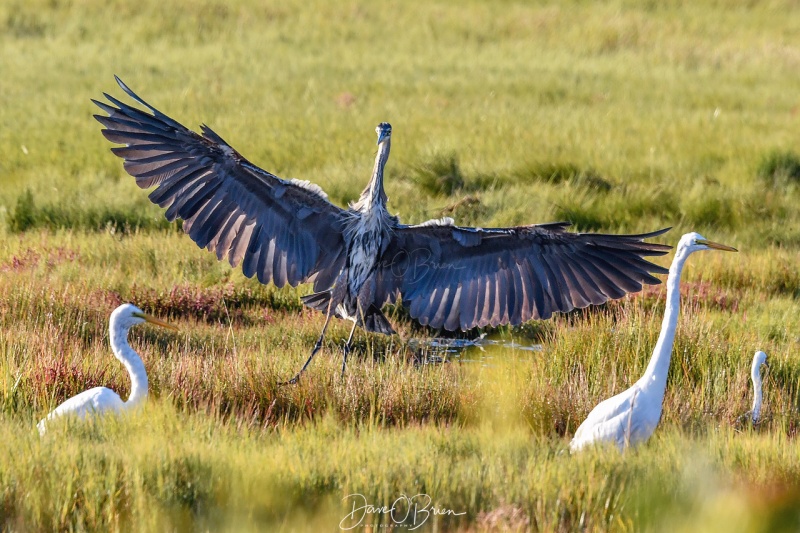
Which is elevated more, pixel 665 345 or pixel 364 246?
pixel 364 246

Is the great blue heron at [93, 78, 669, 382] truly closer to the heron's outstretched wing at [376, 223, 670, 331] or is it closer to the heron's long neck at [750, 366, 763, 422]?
the heron's outstretched wing at [376, 223, 670, 331]

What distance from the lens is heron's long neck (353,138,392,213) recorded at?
695cm

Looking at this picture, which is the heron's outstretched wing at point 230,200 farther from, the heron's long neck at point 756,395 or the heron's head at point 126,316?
the heron's long neck at point 756,395

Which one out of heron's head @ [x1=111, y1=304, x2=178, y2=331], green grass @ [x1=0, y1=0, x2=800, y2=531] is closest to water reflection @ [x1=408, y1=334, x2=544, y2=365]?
green grass @ [x1=0, y1=0, x2=800, y2=531]

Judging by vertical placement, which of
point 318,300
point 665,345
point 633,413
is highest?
point 665,345

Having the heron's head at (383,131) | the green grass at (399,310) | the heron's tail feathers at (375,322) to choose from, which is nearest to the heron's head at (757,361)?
the green grass at (399,310)

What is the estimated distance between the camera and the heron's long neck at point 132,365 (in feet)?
18.6

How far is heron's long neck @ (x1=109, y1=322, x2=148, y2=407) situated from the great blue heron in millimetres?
1044

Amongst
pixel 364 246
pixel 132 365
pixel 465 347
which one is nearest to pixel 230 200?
pixel 364 246

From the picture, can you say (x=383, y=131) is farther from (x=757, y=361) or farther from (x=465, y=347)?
(x=757, y=361)

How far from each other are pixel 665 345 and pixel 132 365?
9.25ft

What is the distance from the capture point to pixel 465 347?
8625 mm

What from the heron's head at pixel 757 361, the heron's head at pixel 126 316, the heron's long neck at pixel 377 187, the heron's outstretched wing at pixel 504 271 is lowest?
the heron's head at pixel 126 316

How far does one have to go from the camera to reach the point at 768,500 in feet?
14.8
